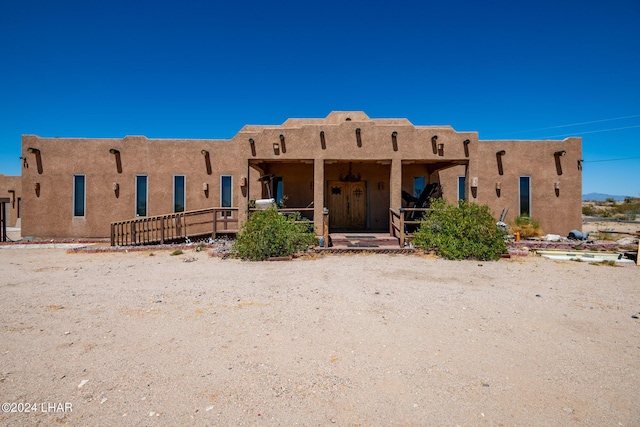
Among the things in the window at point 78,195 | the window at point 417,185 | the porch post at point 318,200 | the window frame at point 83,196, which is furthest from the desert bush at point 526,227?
the window at point 78,195

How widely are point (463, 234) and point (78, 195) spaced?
15784 millimetres

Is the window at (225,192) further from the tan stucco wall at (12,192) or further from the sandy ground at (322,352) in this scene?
the tan stucco wall at (12,192)

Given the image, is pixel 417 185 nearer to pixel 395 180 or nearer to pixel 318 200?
pixel 395 180

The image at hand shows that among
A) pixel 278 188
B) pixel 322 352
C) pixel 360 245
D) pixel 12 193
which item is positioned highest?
pixel 12 193

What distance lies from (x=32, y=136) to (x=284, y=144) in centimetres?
1210

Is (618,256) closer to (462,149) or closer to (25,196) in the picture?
(462,149)

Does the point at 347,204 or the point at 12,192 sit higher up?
the point at 12,192

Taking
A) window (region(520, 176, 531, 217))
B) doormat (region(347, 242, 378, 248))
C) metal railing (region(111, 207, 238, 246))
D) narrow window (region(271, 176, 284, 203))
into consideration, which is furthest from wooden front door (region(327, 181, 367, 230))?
window (region(520, 176, 531, 217))

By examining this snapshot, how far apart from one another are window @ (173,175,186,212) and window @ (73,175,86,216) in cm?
400

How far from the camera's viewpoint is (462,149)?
10.8m

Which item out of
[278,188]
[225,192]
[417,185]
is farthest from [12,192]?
[417,185]

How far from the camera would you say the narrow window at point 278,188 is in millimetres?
13891

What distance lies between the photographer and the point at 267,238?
8.63 metres

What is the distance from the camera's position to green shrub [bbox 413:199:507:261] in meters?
8.58
